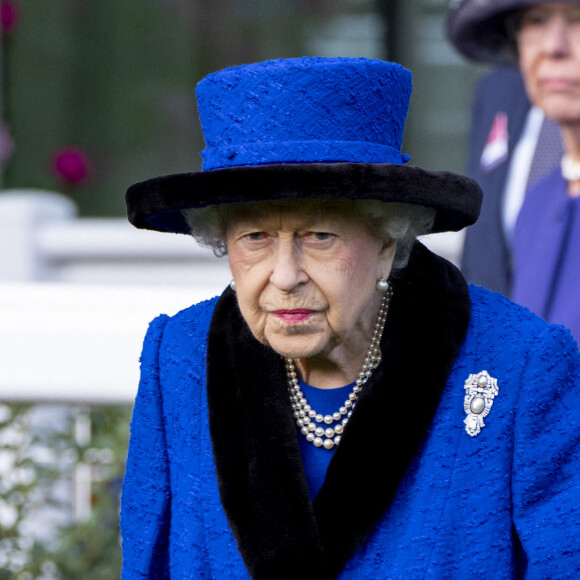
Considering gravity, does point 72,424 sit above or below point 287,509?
below

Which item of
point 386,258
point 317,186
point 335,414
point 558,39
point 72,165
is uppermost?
point 558,39

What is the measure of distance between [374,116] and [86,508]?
6.02ft

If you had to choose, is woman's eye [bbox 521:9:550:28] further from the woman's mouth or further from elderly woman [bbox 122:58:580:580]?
the woman's mouth

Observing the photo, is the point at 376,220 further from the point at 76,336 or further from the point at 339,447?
the point at 76,336

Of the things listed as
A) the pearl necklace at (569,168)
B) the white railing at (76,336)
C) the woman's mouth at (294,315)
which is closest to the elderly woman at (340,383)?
the woman's mouth at (294,315)

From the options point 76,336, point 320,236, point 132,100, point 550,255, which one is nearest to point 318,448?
point 320,236

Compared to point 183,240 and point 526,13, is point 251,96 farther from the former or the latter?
point 183,240

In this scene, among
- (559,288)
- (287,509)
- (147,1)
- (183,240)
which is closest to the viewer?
(287,509)

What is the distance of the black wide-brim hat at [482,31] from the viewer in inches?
121

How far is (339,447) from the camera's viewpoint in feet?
6.05

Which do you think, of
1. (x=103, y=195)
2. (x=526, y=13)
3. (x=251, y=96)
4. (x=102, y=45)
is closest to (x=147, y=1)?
(x=102, y=45)

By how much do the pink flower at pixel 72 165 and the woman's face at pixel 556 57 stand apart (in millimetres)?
5005

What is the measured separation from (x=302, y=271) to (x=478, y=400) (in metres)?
0.37

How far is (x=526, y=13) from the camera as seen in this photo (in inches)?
119
